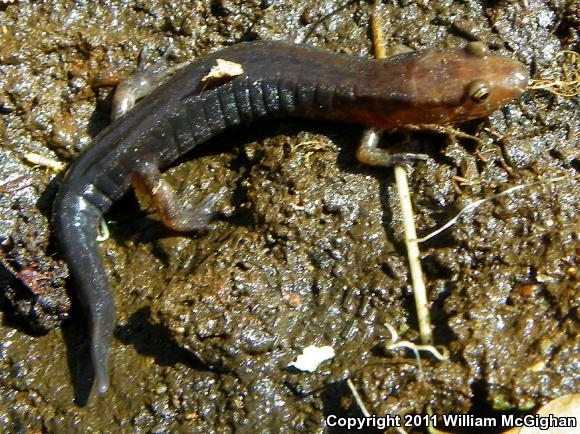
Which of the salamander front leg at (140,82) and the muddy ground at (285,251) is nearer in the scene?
the muddy ground at (285,251)

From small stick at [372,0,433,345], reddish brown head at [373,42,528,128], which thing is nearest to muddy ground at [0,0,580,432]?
small stick at [372,0,433,345]

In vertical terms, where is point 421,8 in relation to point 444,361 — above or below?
above

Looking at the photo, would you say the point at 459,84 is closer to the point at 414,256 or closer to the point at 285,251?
the point at 414,256

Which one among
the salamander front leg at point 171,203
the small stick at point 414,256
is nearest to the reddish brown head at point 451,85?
the small stick at point 414,256

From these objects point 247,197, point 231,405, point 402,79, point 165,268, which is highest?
point 402,79

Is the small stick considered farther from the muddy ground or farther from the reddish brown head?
the reddish brown head

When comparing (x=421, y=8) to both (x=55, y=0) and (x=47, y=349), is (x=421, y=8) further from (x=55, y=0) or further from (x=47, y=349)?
(x=47, y=349)

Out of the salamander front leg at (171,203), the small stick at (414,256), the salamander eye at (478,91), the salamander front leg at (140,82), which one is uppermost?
the salamander front leg at (140,82)

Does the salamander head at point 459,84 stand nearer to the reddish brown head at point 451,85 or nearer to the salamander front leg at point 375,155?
the reddish brown head at point 451,85

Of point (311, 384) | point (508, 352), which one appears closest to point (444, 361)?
point (508, 352)

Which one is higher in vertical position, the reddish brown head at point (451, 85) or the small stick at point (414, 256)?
the reddish brown head at point (451, 85)
